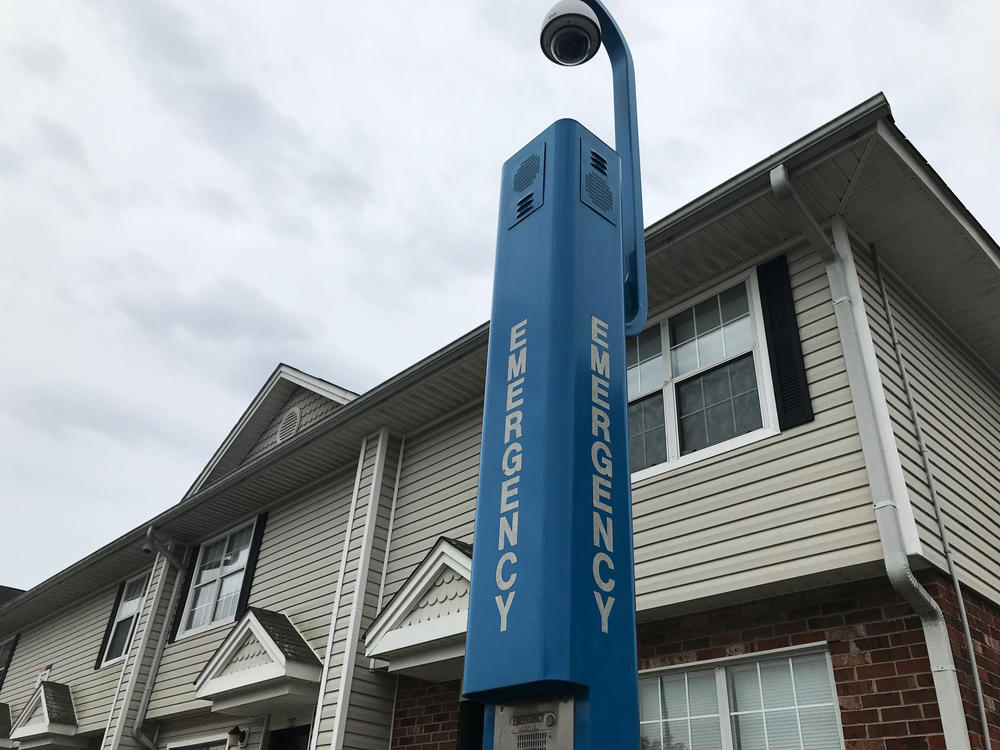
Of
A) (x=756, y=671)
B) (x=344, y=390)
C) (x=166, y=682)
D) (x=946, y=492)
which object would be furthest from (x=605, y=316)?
(x=166, y=682)

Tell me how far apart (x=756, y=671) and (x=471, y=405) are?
460cm

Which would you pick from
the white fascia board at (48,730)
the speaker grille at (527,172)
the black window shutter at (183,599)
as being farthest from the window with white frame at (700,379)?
the white fascia board at (48,730)

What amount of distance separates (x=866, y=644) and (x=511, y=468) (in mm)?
3354

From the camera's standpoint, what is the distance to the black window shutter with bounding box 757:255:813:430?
590 cm

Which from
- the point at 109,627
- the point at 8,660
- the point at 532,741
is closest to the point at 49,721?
the point at 109,627

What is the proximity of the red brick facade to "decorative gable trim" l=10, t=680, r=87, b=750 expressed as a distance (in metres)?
11.2

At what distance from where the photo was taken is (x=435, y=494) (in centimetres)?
917

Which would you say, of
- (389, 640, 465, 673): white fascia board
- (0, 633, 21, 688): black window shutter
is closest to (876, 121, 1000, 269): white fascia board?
(389, 640, 465, 673): white fascia board

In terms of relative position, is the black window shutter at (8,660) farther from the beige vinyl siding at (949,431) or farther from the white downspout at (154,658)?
the beige vinyl siding at (949,431)

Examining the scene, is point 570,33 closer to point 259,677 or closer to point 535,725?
point 535,725

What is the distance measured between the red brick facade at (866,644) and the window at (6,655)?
17.2 m

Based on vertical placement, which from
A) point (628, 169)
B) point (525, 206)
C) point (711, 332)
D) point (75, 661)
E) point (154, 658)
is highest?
point (711, 332)

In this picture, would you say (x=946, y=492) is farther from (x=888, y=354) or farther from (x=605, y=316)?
(x=605, y=316)

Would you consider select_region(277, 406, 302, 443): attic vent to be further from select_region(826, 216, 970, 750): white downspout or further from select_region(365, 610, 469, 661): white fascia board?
select_region(826, 216, 970, 750): white downspout
